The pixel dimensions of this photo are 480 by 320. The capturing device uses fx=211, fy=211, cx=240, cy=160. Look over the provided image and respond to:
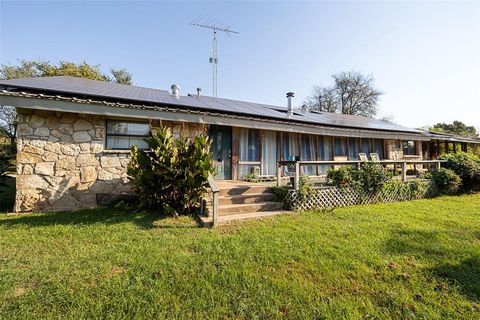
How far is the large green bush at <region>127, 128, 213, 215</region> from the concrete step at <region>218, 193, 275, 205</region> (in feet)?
2.50

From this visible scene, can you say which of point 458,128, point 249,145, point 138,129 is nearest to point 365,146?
point 249,145

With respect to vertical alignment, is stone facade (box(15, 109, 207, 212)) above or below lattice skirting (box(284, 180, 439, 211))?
above

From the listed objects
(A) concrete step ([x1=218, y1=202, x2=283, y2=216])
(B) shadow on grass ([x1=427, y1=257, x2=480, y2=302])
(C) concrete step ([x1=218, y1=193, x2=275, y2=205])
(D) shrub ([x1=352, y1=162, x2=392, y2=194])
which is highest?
(D) shrub ([x1=352, y1=162, x2=392, y2=194])

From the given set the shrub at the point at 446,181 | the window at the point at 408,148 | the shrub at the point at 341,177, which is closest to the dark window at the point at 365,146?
the shrub at the point at 446,181

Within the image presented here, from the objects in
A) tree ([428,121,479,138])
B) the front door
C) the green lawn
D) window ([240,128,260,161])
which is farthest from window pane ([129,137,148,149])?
→ tree ([428,121,479,138])

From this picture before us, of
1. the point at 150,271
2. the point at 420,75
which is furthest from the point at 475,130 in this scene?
the point at 150,271

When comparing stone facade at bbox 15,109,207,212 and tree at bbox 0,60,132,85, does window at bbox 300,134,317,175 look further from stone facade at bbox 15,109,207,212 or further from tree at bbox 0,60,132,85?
tree at bbox 0,60,132,85

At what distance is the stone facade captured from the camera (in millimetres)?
5684

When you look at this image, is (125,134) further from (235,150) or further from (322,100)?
(322,100)

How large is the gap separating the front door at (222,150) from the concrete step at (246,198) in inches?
95.7

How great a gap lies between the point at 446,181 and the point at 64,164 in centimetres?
1436

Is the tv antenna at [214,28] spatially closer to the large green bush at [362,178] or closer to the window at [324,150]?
the window at [324,150]

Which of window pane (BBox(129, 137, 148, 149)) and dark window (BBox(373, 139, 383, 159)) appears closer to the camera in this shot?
window pane (BBox(129, 137, 148, 149))

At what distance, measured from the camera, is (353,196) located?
23.9ft
